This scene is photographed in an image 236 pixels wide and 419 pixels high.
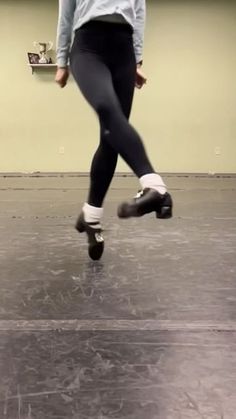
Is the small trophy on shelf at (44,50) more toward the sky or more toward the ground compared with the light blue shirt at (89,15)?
more toward the ground

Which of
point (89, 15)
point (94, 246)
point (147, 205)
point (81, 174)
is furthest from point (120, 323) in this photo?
point (81, 174)

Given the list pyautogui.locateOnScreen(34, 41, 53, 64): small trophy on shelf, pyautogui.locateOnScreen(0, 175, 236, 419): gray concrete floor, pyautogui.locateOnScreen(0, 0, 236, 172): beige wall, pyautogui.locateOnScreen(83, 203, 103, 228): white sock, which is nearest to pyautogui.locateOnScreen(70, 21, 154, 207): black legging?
pyautogui.locateOnScreen(83, 203, 103, 228): white sock

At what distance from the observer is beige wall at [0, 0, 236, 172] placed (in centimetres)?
582

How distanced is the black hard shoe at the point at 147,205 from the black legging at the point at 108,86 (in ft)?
0.29

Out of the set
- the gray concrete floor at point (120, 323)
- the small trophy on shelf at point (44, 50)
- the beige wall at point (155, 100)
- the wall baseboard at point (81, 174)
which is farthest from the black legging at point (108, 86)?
the small trophy on shelf at point (44, 50)

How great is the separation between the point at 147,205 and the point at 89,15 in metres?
0.57

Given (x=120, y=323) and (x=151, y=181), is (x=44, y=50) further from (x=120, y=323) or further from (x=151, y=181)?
(x=120, y=323)

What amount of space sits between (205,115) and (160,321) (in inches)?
197

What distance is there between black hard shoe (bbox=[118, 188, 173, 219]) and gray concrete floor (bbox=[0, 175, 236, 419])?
22 cm

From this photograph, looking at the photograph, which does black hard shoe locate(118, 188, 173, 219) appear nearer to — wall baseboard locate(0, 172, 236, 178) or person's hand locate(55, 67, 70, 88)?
person's hand locate(55, 67, 70, 88)

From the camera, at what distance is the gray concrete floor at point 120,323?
31.5 inches

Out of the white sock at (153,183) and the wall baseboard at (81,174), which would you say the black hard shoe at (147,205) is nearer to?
the white sock at (153,183)

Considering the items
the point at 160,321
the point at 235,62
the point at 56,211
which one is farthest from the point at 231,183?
the point at 160,321

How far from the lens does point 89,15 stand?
142cm
